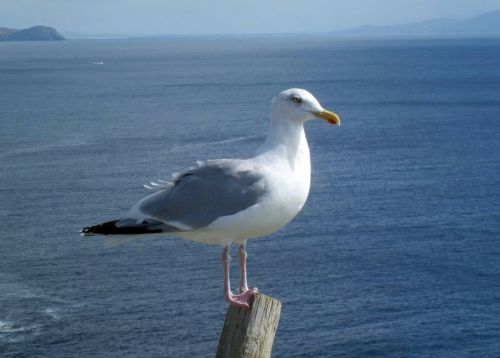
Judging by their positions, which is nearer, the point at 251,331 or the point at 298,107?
the point at 251,331

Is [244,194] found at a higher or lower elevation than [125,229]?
higher

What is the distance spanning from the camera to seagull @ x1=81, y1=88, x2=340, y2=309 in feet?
35.5

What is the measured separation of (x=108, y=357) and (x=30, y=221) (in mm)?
32745

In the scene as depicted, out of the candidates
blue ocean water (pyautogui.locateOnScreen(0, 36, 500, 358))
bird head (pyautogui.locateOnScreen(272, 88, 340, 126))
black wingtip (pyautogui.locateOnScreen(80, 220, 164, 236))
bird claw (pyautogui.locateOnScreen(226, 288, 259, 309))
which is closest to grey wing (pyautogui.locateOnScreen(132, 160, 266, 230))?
black wingtip (pyautogui.locateOnScreen(80, 220, 164, 236))

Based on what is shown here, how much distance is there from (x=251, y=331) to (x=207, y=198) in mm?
2439

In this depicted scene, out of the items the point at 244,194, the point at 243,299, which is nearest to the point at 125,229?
the point at 244,194

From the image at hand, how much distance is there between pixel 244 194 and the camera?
1090 centimetres

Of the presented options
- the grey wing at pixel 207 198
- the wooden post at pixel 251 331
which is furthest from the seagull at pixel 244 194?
the wooden post at pixel 251 331

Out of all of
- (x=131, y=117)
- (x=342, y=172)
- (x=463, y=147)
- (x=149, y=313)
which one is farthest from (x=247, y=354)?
(x=131, y=117)

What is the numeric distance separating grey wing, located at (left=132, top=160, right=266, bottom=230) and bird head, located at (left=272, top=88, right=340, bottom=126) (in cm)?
92

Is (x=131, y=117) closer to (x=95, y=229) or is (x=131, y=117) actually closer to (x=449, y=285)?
(x=449, y=285)

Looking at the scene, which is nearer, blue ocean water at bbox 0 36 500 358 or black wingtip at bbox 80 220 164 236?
black wingtip at bbox 80 220 164 236

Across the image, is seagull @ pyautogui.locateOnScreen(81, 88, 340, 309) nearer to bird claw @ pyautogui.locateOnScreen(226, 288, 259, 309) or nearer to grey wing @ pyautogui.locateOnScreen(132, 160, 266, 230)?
grey wing @ pyautogui.locateOnScreen(132, 160, 266, 230)

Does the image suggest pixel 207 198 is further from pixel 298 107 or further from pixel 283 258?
pixel 283 258
